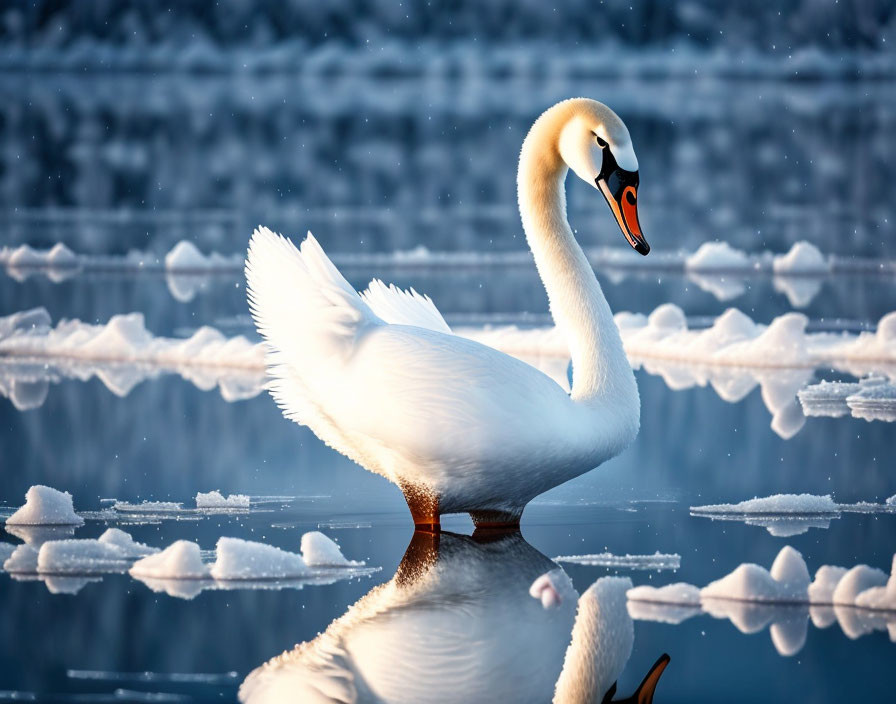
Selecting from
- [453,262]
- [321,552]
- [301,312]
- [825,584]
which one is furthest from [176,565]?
[453,262]

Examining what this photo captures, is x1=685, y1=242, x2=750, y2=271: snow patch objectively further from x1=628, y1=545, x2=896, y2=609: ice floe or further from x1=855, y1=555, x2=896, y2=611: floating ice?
x1=855, y1=555, x2=896, y2=611: floating ice

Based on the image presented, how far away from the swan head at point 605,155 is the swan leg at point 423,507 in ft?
3.40

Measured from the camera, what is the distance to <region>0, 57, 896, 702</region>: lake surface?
158 inches

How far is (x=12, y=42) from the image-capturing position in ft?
110

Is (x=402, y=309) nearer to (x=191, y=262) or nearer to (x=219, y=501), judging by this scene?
(x=219, y=501)

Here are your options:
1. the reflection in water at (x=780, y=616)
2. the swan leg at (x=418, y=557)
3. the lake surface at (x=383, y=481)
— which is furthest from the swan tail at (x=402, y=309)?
the reflection in water at (x=780, y=616)

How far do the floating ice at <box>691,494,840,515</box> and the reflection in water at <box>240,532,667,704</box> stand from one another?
90 centimetres

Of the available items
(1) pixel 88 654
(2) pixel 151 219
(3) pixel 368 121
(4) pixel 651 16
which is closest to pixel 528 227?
(1) pixel 88 654

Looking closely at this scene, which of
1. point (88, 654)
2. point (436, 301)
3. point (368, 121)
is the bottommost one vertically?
point (88, 654)

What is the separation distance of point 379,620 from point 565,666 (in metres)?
0.58

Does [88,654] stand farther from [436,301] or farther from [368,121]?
[368,121]

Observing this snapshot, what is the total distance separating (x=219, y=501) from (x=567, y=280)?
1.35 meters

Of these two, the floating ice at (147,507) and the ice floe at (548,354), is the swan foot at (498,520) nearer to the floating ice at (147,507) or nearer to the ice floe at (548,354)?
the floating ice at (147,507)

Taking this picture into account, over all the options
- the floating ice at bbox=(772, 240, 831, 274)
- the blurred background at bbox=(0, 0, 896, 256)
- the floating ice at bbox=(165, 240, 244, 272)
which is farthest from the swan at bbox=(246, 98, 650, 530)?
the blurred background at bbox=(0, 0, 896, 256)
